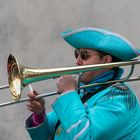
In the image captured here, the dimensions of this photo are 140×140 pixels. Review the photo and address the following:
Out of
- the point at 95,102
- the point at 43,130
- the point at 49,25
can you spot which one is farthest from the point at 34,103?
the point at 49,25

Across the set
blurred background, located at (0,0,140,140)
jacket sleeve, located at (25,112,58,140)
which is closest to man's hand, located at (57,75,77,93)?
jacket sleeve, located at (25,112,58,140)

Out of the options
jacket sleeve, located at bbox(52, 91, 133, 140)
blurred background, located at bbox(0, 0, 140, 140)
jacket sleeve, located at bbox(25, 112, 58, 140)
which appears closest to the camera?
jacket sleeve, located at bbox(52, 91, 133, 140)

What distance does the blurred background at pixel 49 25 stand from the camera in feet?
11.8

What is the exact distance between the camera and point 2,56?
3594mm

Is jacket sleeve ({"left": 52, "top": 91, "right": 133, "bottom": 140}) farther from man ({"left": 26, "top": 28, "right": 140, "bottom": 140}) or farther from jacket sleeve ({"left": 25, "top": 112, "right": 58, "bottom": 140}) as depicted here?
jacket sleeve ({"left": 25, "top": 112, "right": 58, "bottom": 140})

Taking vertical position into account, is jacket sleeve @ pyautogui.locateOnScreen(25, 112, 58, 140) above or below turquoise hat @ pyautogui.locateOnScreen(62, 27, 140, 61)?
below

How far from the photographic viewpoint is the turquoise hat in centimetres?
186

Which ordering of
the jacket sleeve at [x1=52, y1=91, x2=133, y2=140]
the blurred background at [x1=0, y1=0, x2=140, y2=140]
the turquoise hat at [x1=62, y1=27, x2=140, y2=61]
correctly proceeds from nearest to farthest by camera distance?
the jacket sleeve at [x1=52, y1=91, x2=133, y2=140], the turquoise hat at [x1=62, y1=27, x2=140, y2=61], the blurred background at [x1=0, y1=0, x2=140, y2=140]

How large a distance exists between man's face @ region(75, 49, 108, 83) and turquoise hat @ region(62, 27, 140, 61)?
0.02 m

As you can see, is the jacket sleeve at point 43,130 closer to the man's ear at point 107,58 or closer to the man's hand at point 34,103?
the man's hand at point 34,103

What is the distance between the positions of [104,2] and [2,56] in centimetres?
87

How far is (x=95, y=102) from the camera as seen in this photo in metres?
1.79

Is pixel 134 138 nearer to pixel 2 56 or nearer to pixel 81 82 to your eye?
pixel 81 82

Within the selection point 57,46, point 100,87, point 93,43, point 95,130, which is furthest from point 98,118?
point 57,46
